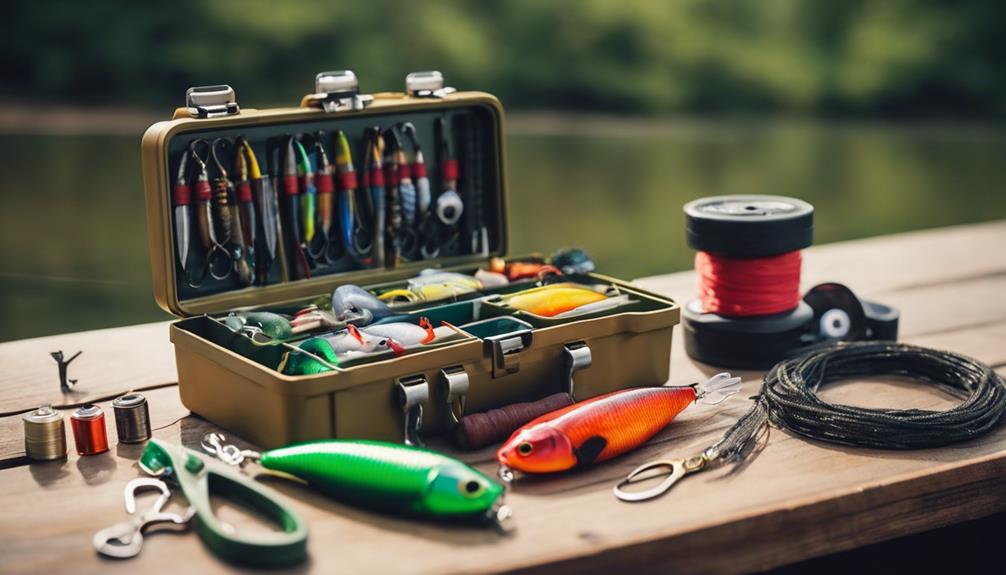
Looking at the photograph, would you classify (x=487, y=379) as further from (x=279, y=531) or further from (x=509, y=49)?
(x=509, y=49)

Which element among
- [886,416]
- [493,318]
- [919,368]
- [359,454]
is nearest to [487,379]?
[493,318]

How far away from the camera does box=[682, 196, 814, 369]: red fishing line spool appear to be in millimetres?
2250

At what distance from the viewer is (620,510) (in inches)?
65.7

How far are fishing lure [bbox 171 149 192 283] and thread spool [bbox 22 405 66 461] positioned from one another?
1.35 ft

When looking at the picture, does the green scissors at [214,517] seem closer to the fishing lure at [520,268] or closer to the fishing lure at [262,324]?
the fishing lure at [262,324]

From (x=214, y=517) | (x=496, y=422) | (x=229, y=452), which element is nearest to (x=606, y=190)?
(x=496, y=422)

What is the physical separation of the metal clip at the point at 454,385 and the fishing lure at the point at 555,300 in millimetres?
267

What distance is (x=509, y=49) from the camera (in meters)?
7.86

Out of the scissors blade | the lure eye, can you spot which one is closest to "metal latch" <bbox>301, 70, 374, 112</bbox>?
the scissors blade

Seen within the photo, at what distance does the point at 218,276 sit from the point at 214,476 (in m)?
0.67

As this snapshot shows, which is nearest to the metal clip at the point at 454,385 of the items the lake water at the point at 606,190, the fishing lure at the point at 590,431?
the fishing lure at the point at 590,431

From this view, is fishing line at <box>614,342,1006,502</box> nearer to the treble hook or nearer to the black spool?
the treble hook

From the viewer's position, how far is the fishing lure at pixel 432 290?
7.41ft

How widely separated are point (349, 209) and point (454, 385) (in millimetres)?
667
